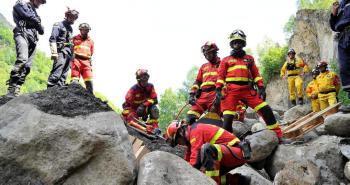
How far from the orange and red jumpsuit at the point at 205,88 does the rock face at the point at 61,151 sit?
3.69 meters

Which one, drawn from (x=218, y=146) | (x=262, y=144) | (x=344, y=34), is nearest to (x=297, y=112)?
(x=262, y=144)

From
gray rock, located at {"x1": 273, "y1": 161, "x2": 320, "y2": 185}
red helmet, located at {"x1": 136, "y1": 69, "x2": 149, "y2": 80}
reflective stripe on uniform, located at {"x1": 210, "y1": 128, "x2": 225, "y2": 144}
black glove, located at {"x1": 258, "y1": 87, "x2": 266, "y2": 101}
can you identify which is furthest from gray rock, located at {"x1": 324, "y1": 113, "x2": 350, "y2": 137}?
red helmet, located at {"x1": 136, "y1": 69, "x2": 149, "y2": 80}

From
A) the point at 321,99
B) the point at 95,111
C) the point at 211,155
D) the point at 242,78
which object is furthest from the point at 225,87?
the point at 321,99

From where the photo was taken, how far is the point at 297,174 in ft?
15.3

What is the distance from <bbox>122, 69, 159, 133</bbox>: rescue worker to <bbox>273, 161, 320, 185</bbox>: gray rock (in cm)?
450

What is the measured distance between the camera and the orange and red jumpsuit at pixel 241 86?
6195 mm

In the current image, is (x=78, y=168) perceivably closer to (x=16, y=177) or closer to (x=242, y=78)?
(x=16, y=177)

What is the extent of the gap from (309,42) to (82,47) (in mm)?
15748

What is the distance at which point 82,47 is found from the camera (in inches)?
303

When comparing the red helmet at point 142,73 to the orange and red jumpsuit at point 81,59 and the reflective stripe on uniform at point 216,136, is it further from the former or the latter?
the reflective stripe on uniform at point 216,136

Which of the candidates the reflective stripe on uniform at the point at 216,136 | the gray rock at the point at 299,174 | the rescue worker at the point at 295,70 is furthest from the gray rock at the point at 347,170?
the rescue worker at the point at 295,70

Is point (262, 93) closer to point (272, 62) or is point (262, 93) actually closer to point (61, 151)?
point (61, 151)

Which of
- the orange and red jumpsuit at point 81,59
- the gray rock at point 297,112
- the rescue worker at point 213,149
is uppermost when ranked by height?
the orange and red jumpsuit at point 81,59

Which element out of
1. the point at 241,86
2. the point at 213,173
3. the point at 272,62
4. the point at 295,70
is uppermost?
the point at 241,86
